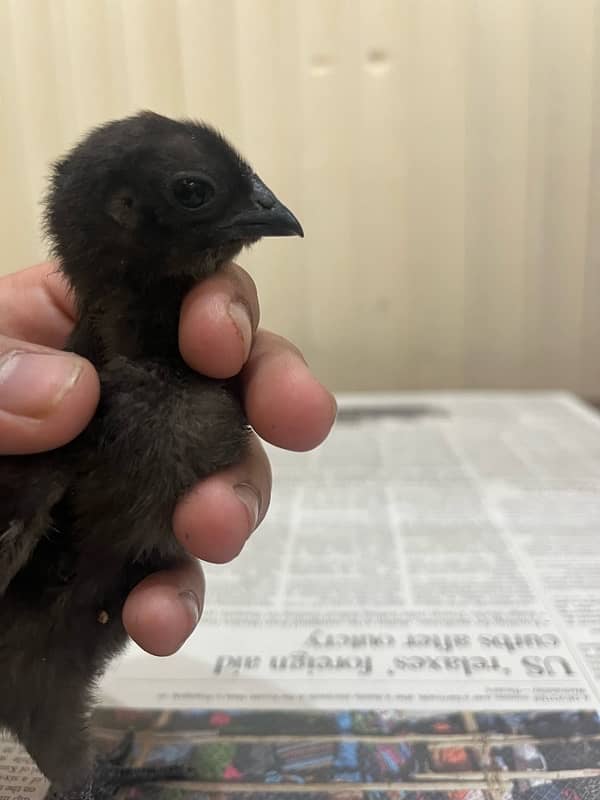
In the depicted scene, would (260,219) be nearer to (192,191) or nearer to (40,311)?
(192,191)

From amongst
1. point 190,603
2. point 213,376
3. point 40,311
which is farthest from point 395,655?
point 40,311

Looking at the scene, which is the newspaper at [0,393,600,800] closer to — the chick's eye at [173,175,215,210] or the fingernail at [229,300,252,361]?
the fingernail at [229,300,252,361]

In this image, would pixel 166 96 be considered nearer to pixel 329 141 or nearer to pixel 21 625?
pixel 329 141

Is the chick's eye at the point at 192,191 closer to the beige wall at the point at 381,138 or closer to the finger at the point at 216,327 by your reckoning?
the finger at the point at 216,327

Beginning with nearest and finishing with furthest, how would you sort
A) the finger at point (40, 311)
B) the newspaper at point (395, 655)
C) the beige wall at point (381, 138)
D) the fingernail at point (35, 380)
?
the fingernail at point (35, 380) < the newspaper at point (395, 655) < the finger at point (40, 311) < the beige wall at point (381, 138)

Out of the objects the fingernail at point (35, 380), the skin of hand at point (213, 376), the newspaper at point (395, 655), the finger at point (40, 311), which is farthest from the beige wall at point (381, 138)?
the fingernail at point (35, 380)
